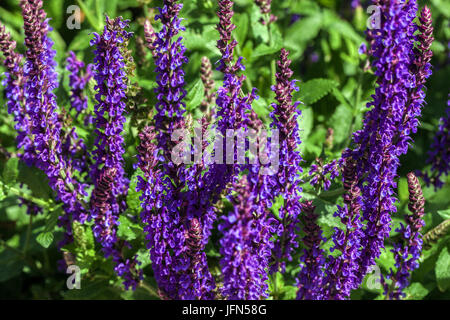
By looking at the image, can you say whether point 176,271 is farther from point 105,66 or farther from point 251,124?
point 105,66

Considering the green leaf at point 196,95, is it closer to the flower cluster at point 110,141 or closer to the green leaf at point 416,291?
the flower cluster at point 110,141

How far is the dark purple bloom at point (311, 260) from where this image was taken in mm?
3129

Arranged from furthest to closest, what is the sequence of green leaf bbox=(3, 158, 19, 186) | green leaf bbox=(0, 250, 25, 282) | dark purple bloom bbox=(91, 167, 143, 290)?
green leaf bbox=(0, 250, 25, 282) → green leaf bbox=(3, 158, 19, 186) → dark purple bloom bbox=(91, 167, 143, 290)

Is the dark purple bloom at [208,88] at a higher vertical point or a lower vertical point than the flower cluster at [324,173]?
higher

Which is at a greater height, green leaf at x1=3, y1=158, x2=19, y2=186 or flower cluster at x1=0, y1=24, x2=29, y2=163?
flower cluster at x1=0, y1=24, x2=29, y2=163

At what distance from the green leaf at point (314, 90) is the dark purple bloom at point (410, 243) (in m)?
1.18

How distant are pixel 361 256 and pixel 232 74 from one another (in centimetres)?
134

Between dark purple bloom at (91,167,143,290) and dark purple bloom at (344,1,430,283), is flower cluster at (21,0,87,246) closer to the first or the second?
dark purple bloom at (91,167,143,290)

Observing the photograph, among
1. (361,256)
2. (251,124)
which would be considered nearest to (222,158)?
(251,124)

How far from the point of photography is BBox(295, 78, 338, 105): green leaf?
13.5ft

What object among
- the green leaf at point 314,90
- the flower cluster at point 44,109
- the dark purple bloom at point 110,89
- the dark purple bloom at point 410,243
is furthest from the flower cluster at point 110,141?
the dark purple bloom at point 410,243

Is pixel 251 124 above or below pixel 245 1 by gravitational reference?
below

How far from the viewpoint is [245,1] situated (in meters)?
5.17

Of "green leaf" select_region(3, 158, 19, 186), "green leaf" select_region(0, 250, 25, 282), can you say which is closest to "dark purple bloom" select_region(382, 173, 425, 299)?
"green leaf" select_region(3, 158, 19, 186)
